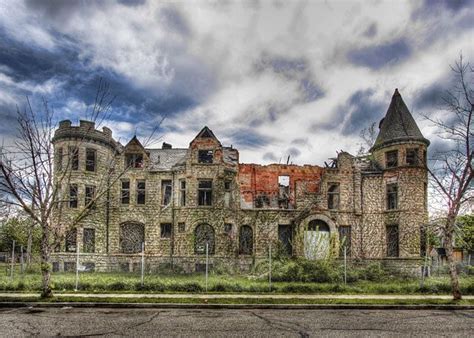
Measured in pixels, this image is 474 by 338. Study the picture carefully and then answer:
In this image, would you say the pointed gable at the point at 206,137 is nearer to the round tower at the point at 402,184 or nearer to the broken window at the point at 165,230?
the broken window at the point at 165,230

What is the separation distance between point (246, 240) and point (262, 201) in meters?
3.23

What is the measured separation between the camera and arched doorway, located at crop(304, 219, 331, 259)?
96.4 ft

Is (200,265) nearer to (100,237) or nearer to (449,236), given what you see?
(100,237)

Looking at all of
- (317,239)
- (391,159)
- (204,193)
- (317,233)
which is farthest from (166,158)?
(391,159)

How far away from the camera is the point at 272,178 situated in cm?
3350

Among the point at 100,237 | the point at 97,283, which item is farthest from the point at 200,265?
the point at 97,283

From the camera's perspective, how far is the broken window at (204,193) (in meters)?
31.1

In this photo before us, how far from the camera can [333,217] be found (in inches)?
1246

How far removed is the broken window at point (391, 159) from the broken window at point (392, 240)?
4540 millimetres

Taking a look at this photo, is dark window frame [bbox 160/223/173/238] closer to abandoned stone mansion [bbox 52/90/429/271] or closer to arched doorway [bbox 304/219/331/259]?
abandoned stone mansion [bbox 52/90/429/271]

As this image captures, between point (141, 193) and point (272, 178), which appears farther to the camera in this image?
point (272, 178)

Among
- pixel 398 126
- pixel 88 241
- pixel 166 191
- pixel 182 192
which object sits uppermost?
pixel 398 126

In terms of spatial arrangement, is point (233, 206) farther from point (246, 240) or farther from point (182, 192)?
A: point (182, 192)

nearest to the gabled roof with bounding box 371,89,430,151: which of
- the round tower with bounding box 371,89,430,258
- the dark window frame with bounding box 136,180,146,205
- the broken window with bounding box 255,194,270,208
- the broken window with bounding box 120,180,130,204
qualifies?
the round tower with bounding box 371,89,430,258
